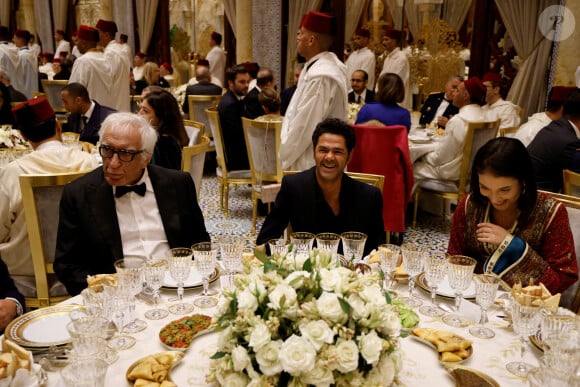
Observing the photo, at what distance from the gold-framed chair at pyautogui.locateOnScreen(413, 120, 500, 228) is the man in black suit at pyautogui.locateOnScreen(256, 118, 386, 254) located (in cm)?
259

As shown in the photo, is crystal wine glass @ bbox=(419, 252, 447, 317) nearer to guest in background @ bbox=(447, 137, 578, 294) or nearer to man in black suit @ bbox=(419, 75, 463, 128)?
guest in background @ bbox=(447, 137, 578, 294)

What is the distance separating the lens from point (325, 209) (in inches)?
109

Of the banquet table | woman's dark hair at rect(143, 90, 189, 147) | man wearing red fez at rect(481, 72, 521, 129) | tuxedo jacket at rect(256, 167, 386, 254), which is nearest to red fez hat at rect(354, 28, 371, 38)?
man wearing red fez at rect(481, 72, 521, 129)

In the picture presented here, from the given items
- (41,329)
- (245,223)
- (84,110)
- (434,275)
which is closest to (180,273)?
(41,329)

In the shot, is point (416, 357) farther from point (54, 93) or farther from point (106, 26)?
point (54, 93)

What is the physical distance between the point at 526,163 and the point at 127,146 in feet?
5.65

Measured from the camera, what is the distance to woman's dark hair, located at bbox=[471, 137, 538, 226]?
2248mm

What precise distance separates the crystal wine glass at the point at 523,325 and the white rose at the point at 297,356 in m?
0.73

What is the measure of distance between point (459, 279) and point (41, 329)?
1.36 metres

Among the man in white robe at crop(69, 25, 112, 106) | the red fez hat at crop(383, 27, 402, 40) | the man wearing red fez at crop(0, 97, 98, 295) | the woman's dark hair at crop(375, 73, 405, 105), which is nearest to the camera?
the man wearing red fez at crop(0, 97, 98, 295)

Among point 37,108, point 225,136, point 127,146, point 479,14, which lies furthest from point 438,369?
point 479,14

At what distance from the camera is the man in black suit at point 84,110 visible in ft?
16.8

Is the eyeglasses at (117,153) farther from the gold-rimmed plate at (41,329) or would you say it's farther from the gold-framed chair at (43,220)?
the gold-rimmed plate at (41,329)

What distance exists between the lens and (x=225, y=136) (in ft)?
18.5
